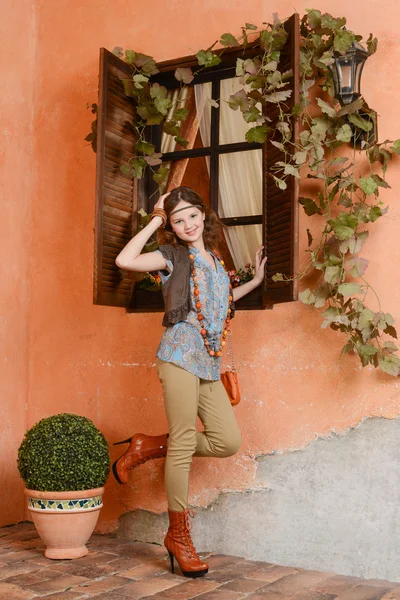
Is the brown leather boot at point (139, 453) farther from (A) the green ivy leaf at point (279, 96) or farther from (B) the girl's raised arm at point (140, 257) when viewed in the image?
(A) the green ivy leaf at point (279, 96)

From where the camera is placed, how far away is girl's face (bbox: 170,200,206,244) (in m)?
3.45

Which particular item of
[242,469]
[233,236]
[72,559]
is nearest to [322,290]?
[233,236]

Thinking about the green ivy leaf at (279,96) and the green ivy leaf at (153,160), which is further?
the green ivy leaf at (153,160)

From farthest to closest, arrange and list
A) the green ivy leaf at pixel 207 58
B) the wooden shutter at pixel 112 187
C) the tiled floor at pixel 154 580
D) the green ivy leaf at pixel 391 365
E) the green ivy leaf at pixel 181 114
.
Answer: the green ivy leaf at pixel 181 114, the green ivy leaf at pixel 207 58, the wooden shutter at pixel 112 187, the green ivy leaf at pixel 391 365, the tiled floor at pixel 154 580

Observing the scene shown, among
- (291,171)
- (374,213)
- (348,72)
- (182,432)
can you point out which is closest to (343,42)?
(348,72)

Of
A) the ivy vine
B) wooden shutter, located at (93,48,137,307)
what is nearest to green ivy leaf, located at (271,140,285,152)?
the ivy vine

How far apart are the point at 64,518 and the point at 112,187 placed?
1.76 m

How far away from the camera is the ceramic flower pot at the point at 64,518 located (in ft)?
11.7

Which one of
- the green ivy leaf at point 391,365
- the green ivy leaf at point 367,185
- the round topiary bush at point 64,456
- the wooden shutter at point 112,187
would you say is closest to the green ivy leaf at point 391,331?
the green ivy leaf at point 391,365

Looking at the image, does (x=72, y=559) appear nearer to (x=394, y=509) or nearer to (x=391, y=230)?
(x=394, y=509)

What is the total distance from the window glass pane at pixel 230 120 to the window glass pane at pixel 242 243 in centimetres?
51

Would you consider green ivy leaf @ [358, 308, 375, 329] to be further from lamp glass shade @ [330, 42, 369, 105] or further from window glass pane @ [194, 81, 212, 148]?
window glass pane @ [194, 81, 212, 148]

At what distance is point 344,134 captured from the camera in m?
3.42

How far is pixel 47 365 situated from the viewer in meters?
4.50
